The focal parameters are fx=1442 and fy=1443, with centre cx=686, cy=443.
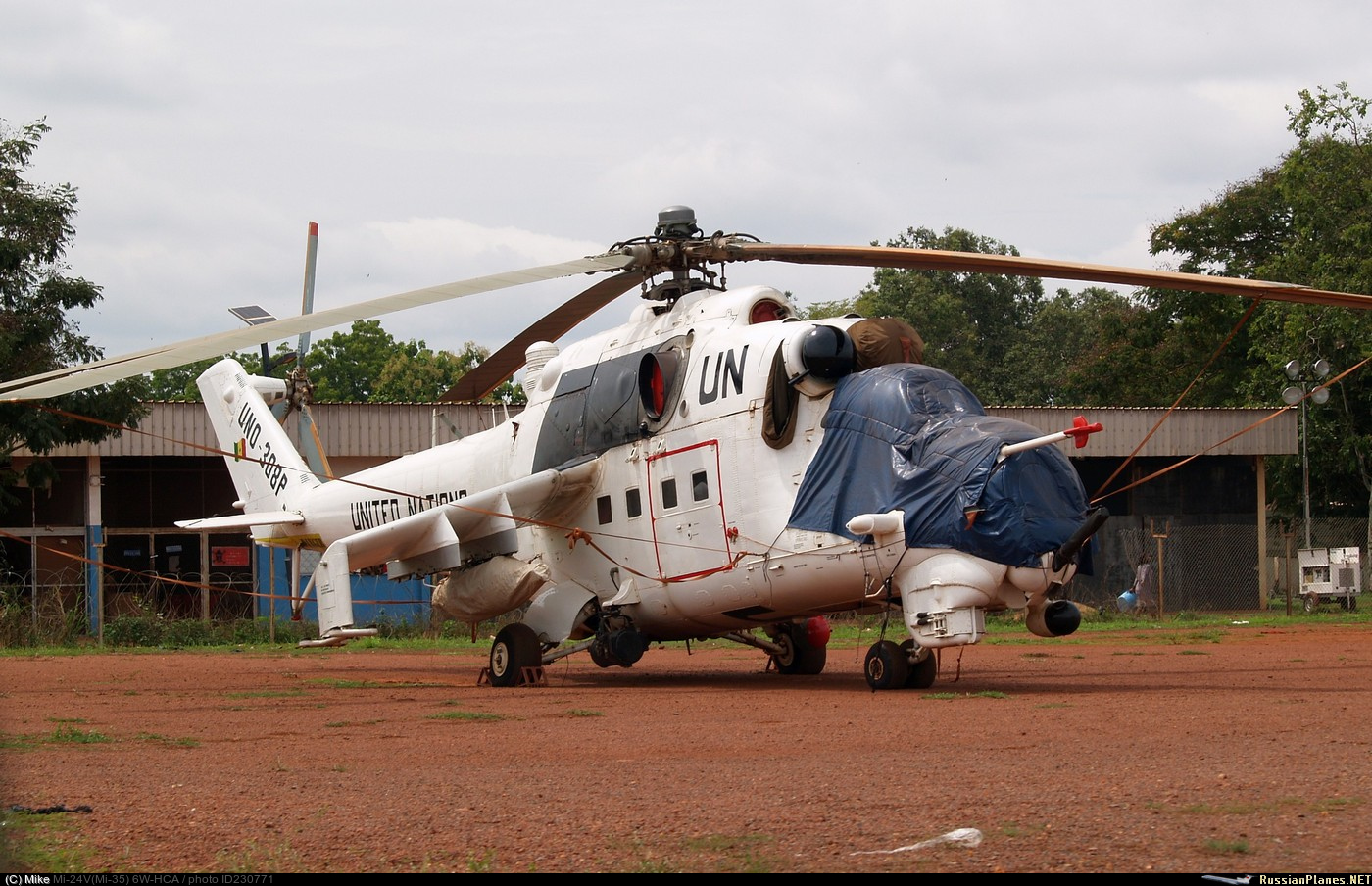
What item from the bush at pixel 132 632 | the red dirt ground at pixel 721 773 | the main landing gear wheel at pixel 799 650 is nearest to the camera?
the red dirt ground at pixel 721 773

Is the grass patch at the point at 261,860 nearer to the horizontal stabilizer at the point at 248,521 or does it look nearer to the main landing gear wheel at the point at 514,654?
the main landing gear wheel at the point at 514,654

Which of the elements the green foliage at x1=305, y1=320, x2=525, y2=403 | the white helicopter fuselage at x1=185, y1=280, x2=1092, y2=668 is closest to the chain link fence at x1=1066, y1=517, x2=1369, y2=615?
the white helicopter fuselage at x1=185, y1=280, x2=1092, y2=668

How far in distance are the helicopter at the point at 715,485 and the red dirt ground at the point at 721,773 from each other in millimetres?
864

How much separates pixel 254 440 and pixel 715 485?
9775 millimetres

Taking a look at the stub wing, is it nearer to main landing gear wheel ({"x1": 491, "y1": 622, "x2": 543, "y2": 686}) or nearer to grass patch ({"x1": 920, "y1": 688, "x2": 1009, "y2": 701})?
main landing gear wheel ({"x1": 491, "y1": 622, "x2": 543, "y2": 686})

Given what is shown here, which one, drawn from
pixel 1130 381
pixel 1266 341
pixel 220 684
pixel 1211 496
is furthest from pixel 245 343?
pixel 1130 381

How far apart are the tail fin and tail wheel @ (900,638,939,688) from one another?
10.4 m

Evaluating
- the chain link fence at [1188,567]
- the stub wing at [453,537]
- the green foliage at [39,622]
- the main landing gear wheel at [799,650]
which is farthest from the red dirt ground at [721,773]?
the chain link fence at [1188,567]

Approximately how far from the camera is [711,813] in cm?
691

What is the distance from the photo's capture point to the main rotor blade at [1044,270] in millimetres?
12180

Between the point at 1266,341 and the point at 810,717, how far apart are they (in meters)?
41.8

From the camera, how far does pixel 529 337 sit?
712 inches

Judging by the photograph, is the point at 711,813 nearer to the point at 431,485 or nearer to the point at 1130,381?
the point at 431,485

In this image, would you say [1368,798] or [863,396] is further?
[863,396]
